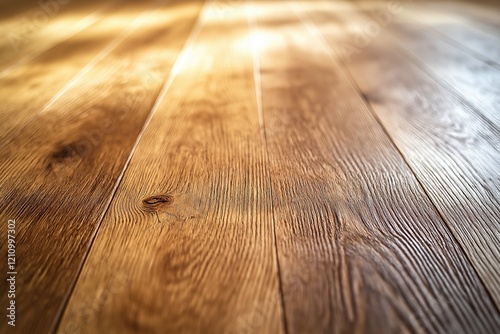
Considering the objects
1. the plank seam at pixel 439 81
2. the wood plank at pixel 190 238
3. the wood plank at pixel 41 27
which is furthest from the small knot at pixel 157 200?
the wood plank at pixel 41 27

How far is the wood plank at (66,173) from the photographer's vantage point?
0.45 meters

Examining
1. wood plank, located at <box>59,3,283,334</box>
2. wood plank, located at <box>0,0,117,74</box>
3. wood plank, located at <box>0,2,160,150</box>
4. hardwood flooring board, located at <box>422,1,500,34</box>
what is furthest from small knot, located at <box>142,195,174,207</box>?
hardwood flooring board, located at <box>422,1,500,34</box>

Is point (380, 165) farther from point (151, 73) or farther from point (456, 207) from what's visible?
point (151, 73)

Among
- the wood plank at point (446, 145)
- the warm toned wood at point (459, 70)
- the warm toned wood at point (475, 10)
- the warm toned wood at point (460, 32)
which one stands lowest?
the warm toned wood at point (475, 10)

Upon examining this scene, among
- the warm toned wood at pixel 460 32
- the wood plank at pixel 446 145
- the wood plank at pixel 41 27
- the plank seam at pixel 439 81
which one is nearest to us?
the wood plank at pixel 446 145

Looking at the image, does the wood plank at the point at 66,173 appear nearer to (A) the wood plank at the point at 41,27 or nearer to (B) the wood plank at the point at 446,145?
(A) the wood plank at the point at 41,27

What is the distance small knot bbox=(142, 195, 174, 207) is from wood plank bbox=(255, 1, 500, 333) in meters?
0.16

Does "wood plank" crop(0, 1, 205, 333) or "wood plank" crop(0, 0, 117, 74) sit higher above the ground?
"wood plank" crop(0, 1, 205, 333)

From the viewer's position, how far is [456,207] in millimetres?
548

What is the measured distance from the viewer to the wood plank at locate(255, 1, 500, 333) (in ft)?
1.31

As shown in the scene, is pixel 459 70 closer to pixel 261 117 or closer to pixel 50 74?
pixel 261 117

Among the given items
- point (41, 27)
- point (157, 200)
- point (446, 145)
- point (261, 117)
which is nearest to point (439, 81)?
point (446, 145)

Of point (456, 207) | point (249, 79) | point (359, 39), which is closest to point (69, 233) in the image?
point (456, 207)

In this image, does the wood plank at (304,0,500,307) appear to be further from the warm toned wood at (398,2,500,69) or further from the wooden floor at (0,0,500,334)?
the warm toned wood at (398,2,500,69)
